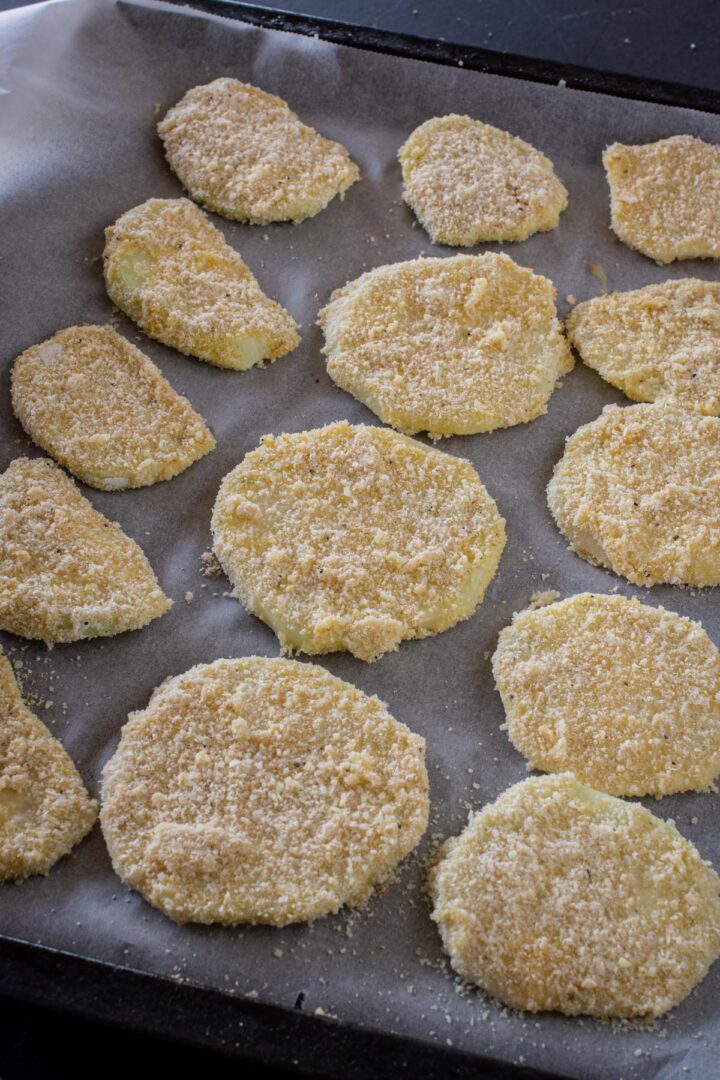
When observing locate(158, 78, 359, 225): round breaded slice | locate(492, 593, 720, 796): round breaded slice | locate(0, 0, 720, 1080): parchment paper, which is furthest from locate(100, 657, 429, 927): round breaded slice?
locate(158, 78, 359, 225): round breaded slice

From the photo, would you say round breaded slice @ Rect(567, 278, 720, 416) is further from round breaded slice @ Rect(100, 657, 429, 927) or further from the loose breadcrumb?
round breaded slice @ Rect(100, 657, 429, 927)

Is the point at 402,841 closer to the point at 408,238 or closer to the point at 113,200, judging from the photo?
the point at 408,238

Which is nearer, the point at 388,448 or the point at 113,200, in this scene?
the point at 388,448

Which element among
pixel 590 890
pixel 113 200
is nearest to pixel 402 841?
pixel 590 890

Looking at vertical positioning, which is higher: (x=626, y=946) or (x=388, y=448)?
(x=388, y=448)

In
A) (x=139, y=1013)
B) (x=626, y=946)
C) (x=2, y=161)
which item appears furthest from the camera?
(x=2, y=161)

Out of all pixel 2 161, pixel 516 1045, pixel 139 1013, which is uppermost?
pixel 2 161
